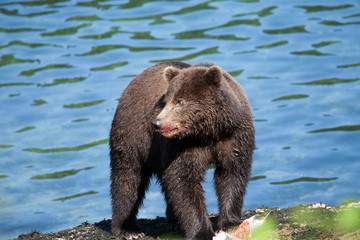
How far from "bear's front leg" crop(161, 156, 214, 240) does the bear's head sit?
0.41 m

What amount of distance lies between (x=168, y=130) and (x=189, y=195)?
2.92ft

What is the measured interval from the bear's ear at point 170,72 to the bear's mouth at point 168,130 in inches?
25.7

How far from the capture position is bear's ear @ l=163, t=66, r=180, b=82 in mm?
7833

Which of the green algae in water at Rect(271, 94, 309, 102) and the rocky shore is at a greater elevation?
the rocky shore

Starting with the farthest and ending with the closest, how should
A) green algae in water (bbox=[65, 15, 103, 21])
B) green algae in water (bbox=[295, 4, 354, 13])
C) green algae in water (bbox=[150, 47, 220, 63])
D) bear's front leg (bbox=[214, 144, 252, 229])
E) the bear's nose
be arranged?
green algae in water (bbox=[65, 15, 103, 21]) < green algae in water (bbox=[295, 4, 354, 13]) < green algae in water (bbox=[150, 47, 220, 63]) < bear's front leg (bbox=[214, 144, 252, 229]) < the bear's nose

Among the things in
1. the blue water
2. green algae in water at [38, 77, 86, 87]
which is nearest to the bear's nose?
the blue water

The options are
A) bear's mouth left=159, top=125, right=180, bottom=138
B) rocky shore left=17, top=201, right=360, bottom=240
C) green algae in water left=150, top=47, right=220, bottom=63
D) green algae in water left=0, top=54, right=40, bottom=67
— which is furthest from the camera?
green algae in water left=0, top=54, right=40, bottom=67

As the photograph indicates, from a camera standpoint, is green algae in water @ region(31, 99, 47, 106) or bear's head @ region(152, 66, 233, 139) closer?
bear's head @ region(152, 66, 233, 139)

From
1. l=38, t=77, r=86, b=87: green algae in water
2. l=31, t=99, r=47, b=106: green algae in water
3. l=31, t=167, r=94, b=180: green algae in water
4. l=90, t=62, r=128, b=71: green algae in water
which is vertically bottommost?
l=31, t=167, r=94, b=180: green algae in water

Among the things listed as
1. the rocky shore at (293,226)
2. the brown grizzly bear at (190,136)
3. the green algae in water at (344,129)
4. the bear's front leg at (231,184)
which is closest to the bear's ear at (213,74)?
the brown grizzly bear at (190,136)

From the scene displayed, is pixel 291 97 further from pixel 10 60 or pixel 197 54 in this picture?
pixel 10 60

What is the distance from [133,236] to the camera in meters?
8.80

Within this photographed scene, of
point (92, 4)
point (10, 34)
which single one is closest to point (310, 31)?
point (92, 4)

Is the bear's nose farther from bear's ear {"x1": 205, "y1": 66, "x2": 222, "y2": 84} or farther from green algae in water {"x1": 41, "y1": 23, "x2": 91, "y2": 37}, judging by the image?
green algae in water {"x1": 41, "y1": 23, "x2": 91, "y2": 37}
